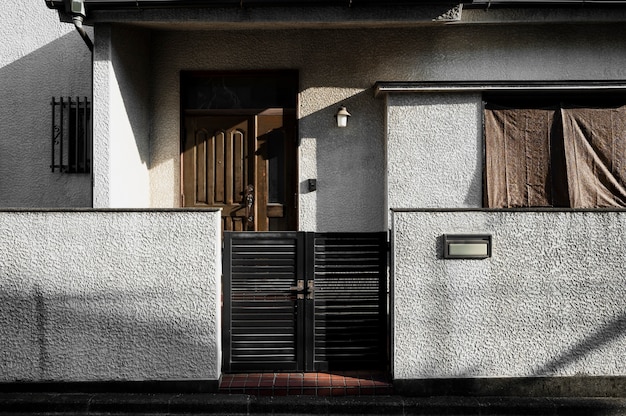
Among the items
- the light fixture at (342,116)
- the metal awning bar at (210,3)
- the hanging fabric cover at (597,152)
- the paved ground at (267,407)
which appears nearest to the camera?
the paved ground at (267,407)

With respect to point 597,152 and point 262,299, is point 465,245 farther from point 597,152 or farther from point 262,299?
point 597,152

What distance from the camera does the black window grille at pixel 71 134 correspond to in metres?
8.18

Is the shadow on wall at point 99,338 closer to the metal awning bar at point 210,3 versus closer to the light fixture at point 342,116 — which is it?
the metal awning bar at point 210,3

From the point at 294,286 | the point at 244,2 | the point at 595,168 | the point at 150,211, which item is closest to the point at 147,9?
the point at 244,2

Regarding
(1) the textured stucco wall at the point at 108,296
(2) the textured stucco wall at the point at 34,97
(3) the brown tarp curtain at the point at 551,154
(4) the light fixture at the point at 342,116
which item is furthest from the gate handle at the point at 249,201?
(3) the brown tarp curtain at the point at 551,154

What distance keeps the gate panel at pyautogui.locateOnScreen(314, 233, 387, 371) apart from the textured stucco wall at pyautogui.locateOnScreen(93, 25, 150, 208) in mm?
3075

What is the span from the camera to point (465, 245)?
18.0 ft

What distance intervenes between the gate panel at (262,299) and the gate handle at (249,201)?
2.54m

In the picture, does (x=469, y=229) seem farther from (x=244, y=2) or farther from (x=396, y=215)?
(x=244, y=2)

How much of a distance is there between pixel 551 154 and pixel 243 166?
445 centimetres

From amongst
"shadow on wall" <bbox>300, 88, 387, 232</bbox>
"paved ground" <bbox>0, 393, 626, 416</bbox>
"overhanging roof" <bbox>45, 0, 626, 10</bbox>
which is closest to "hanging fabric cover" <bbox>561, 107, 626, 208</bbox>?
"overhanging roof" <bbox>45, 0, 626, 10</bbox>

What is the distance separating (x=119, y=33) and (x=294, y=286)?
13.7 ft

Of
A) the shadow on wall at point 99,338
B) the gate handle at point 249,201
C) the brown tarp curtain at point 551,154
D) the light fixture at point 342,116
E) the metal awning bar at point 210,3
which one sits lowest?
the shadow on wall at point 99,338

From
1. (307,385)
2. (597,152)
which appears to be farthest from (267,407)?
(597,152)
